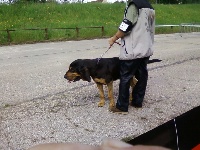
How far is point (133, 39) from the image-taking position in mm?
4730

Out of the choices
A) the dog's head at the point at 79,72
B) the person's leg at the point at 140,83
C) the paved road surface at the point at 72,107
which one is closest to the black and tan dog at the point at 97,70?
the dog's head at the point at 79,72

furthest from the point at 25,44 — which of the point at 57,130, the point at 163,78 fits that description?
the point at 57,130

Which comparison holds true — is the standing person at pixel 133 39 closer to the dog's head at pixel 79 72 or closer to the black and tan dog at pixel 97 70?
the black and tan dog at pixel 97 70

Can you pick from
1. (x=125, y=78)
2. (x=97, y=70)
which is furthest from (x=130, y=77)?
(x=97, y=70)

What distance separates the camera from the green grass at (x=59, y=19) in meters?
20.0

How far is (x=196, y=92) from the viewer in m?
6.55

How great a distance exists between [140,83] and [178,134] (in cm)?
370

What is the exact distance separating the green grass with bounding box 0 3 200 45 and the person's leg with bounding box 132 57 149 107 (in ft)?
45.1

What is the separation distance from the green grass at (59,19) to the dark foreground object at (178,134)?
56.1 ft

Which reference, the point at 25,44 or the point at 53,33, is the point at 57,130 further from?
the point at 53,33

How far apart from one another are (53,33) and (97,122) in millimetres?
16858

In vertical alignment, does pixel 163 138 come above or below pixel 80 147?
below

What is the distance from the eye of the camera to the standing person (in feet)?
15.3

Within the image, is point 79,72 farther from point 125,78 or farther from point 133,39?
point 133,39
